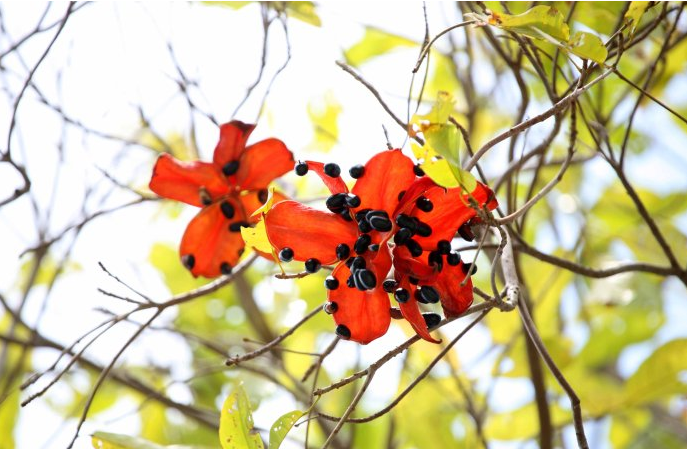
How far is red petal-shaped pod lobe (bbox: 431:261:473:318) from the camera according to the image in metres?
0.94

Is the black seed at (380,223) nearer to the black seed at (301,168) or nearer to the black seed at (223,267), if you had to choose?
the black seed at (301,168)

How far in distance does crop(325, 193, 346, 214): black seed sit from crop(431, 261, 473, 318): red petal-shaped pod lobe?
0.13 meters

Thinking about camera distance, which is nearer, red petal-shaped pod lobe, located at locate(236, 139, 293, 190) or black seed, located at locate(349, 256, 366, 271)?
black seed, located at locate(349, 256, 366, 271)

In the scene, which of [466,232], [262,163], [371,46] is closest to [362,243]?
[466,232]

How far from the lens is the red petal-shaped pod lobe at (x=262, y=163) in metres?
1.26

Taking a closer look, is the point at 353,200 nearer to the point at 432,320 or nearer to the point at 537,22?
the point at 432,320

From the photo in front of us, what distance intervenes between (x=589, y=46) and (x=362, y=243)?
32cm

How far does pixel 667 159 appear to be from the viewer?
7.84 feet

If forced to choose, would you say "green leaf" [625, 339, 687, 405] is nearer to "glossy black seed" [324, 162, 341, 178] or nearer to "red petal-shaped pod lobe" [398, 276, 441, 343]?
"red petal-shaped pod lobe" [398, 276, 441, 343]

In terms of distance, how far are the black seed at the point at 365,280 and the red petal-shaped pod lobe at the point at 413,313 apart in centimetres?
4

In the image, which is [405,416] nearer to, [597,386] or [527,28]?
[597,386]

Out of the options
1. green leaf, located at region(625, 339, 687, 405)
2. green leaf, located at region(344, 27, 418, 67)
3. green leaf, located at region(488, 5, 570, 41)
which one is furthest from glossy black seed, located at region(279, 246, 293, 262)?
green leaf, located at region(344, 27, 418, 67)

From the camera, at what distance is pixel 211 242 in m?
1.28

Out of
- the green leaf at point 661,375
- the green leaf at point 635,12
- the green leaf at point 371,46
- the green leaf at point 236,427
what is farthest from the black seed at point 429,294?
the green leaf at point 371,46
